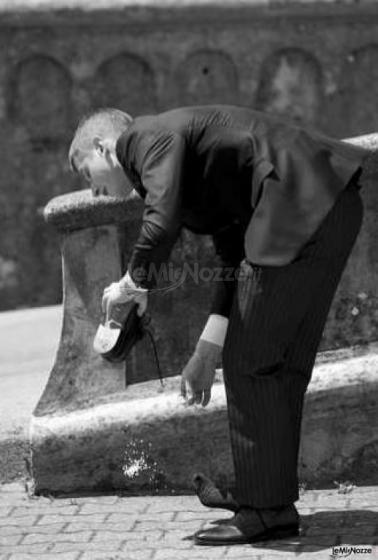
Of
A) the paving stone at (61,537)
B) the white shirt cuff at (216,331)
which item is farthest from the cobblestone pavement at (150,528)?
the white shirt cuff at (216,331)

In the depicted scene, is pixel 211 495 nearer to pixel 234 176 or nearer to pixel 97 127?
pixel 234 176

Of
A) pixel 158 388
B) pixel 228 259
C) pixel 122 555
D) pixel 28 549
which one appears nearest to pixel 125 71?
pixel 158 388

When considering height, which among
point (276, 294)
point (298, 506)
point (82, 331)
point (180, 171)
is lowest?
point (298, 506)

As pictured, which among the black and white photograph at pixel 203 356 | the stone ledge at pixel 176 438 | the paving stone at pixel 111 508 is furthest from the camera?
the stone ledge at pixel 176 438

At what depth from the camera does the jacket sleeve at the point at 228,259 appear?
4.42 m

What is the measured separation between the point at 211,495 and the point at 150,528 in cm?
23

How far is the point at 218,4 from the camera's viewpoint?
32.7ft

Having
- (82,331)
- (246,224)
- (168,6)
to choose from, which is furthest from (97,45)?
(246,224)

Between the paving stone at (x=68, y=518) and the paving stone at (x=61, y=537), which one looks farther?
the paving stone at (x=68, y=518)

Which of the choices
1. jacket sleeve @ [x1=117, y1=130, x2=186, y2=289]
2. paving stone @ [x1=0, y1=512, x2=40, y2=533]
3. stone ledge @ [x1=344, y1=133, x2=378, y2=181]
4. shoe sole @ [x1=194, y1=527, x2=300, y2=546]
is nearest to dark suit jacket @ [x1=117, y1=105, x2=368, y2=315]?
jacket sleeve @ [x1=117, y1=130, x2=186, y2=289]

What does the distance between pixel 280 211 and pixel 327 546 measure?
950 millimetres

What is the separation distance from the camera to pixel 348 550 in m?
4.18

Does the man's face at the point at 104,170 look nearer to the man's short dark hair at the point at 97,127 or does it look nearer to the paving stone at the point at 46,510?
the man's short dark hair at the point at 97,127

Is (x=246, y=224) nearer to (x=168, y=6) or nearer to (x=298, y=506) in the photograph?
(x=298, y=506)
